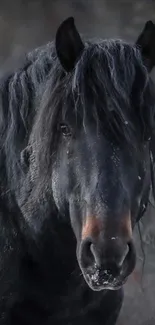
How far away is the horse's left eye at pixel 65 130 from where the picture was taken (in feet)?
5.71

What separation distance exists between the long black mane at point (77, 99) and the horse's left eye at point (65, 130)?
0.09ft

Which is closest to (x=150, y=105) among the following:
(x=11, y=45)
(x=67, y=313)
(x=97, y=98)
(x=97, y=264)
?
(x=97, y=98)

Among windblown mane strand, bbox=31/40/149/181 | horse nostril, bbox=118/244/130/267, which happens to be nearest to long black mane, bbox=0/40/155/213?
windblown mane strand, bbox=31/40/149/181

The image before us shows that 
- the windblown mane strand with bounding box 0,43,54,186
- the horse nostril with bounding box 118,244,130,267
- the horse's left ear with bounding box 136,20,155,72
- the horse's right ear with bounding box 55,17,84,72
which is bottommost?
the horse nostril with bounding box 118,244,130,267

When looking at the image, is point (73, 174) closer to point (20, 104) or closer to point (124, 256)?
point (124, 256)

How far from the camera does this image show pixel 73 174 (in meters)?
1.72

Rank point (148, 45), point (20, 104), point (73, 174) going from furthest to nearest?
point (20, 104) → point (148, 45) → point (73, 174)

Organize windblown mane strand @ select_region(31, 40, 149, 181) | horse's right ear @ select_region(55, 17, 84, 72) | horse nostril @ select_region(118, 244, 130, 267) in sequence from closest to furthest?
horse nostril @ select_region(118, 244, 130, 267)
windblown mane strand @ select_region(31, 40, 149, 181)
horse's right ear @ select_region(55, 17, 84, 72)

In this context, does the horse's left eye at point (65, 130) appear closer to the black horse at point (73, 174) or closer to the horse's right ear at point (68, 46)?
the black horse at point (73, 174)

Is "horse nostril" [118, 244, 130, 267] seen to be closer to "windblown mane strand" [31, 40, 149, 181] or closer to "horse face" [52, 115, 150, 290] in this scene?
"horse face" [52, 115, 150, 290]

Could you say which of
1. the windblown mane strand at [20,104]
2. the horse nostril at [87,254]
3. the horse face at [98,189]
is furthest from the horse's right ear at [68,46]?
the horse nostril at [87,254]

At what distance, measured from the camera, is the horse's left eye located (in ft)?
5.71

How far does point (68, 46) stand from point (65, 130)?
0.25 m

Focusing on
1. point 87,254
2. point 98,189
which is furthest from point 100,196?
point 87,254
